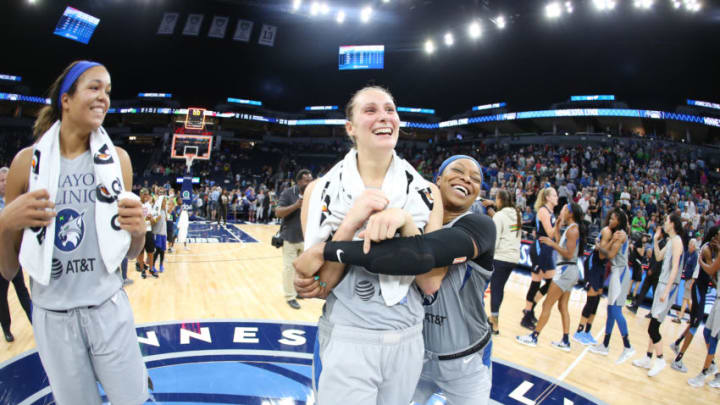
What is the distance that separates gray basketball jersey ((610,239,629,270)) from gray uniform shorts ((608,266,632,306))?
0.04 metres

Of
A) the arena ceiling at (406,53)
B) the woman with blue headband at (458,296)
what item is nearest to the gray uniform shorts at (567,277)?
the woman with blue headband at (458,296)

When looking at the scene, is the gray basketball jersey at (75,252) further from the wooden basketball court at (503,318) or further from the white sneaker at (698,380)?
the white sneaker at (698,380)

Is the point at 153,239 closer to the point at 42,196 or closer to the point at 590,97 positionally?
the point at 42,196

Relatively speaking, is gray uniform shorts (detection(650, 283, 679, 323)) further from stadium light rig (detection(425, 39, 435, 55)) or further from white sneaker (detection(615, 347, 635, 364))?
stadium light rig (detection(425, 39, 435, 55))

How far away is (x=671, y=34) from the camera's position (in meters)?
17.5

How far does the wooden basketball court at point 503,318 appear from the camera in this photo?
3605mm

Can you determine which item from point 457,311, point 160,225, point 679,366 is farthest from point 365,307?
point 160,225

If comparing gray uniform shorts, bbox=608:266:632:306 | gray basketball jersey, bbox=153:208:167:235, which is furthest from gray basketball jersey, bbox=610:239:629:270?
gray basketball jersey, bbox=153:208:167:235

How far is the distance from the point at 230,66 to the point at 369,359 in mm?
32297

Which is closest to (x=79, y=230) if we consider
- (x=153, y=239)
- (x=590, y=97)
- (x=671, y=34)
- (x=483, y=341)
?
(x=483, y=341)

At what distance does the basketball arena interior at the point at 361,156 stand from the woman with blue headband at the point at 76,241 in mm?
22

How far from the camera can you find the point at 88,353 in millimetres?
1445

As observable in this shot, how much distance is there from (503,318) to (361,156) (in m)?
5.10

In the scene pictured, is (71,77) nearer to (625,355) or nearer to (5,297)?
(5,297)
